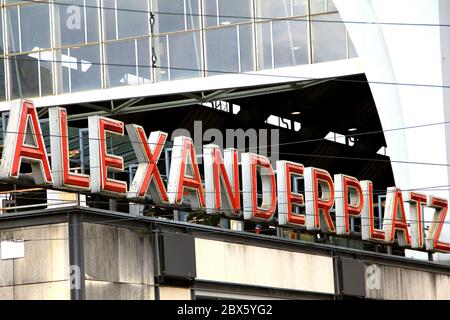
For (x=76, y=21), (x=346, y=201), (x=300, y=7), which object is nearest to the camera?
(x=346, y=201)

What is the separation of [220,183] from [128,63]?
1637cm

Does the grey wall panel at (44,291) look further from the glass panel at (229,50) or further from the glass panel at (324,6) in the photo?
the glass panel at (324,6)

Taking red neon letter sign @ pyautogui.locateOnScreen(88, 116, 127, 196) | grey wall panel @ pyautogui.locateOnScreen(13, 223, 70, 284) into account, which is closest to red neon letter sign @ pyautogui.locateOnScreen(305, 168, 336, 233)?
red neon letter sign @ pyautogui.locateOnScreen(88, 116, 127, 196)

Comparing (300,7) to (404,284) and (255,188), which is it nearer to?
(404,284)

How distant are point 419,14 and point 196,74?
30.7 feet

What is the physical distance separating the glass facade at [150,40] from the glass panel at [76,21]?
0.13ft

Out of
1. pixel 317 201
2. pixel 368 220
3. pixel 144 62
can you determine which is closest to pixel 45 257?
pixel 317 201

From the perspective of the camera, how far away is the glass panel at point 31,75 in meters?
59.4

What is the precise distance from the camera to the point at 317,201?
4591 centimetres

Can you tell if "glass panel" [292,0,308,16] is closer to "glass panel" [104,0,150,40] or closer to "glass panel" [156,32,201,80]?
"glass panel" [156,32,201,80]

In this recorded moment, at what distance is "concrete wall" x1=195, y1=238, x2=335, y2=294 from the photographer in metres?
39.4

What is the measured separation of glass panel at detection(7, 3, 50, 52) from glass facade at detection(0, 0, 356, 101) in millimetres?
41

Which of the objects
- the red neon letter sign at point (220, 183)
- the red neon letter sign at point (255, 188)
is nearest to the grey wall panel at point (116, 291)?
the red neon letter sign at point (220, 183)
